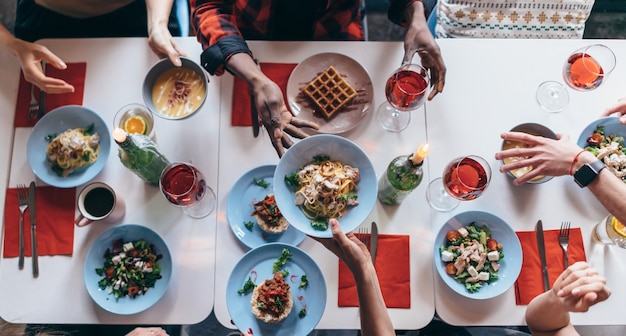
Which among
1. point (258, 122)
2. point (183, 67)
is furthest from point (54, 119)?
point (258, 122)

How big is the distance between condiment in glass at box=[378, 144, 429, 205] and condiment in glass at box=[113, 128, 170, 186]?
2.51ft

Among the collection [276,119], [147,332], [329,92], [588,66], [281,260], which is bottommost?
[147,332]

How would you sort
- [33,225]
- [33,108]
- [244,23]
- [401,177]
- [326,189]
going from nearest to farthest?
[326,189], [401,177], [33,225], [33,108], [244,23]

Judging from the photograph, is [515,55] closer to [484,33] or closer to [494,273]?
[484,33]

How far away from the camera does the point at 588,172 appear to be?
4.53 feet

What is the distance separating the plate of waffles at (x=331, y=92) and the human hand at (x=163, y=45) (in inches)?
16.3

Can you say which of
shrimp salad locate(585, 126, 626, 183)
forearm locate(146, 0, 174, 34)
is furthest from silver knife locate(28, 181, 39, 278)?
shrimp salad locate(585, 126, 626, 183)

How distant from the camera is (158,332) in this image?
4.68 feet

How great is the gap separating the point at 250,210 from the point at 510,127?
1.01 meters

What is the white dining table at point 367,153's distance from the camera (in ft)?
4.64

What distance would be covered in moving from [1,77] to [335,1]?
Result: 51.9 inches

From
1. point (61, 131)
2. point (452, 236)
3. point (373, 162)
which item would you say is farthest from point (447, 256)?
point (61, 131)

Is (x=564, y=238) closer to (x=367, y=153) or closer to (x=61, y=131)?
(x=367, y=153)

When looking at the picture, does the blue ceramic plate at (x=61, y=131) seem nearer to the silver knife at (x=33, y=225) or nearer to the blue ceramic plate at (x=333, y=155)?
the silver knife at (x=33, y=225)
